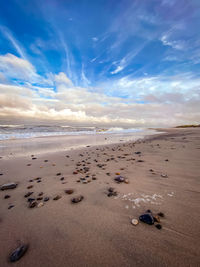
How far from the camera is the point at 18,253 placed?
1390 mm

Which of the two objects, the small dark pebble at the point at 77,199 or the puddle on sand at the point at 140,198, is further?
the small dark pebble at the point at 77,199

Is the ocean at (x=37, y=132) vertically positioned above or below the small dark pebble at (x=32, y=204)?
above

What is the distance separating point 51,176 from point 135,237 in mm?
3133

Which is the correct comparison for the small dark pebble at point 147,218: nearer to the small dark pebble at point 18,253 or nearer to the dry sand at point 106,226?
the dry sand at point 106,226

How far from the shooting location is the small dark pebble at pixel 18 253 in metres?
1.35

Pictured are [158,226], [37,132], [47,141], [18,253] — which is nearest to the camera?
[18,253]

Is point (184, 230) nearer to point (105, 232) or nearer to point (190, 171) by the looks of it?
point (105, 232)

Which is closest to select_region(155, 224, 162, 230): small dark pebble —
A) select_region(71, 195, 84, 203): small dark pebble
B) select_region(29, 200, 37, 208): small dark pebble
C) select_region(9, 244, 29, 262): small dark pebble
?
select_region(71, 195, 84, 203): small dark pebble

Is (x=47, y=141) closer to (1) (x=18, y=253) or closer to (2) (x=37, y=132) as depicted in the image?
(1) (x=18, y=253)

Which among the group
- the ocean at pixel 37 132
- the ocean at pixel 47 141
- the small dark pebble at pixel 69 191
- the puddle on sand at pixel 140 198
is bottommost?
the small dark pebble at pixel 69 191

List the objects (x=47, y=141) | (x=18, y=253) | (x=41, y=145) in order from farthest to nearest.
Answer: (x=47, y=141) < (x=41, y=145) < (x=18, y=253)

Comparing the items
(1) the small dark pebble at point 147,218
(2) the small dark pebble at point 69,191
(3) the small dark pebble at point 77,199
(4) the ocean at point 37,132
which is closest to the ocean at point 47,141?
(4) the ocean at point 37,132

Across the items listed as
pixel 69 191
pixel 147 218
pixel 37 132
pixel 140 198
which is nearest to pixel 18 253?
pixel 69 191

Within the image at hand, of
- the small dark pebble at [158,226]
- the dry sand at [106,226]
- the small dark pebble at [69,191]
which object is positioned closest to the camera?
the dry sand at [106,226]
